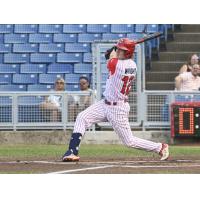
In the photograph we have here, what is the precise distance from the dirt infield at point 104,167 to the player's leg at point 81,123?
0.19m

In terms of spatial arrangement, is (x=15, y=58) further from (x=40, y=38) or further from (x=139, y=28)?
(x=139, y=28)

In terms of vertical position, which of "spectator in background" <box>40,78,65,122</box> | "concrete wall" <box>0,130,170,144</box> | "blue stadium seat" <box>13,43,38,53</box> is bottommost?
"concrete wall" <box>0,130,170,144</box>

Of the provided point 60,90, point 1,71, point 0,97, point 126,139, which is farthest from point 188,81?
point 126,139

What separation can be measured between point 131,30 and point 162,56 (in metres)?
1.11

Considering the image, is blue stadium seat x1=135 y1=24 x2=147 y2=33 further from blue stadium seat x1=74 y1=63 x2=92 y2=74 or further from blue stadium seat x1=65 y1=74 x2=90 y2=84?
blue stadium seat x1=65 y1=74 x2=90 y2=84

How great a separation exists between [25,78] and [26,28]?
1.37m

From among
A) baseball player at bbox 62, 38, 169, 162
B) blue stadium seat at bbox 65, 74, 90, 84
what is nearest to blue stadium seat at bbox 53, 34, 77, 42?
blue stadium seat at bbox 65, 74, 90, 84

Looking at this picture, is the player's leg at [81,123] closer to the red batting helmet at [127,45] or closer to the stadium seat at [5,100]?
the red batting helmet at [127,45]

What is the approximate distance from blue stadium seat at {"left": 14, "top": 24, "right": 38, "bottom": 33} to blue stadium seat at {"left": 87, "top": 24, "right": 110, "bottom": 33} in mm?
1453

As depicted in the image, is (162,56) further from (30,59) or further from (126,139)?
(126,139)

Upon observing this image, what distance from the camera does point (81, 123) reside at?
38.8ft

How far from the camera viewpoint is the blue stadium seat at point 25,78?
73.0 feet

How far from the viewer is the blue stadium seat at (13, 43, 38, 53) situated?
891 inches

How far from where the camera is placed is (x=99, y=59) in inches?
747
